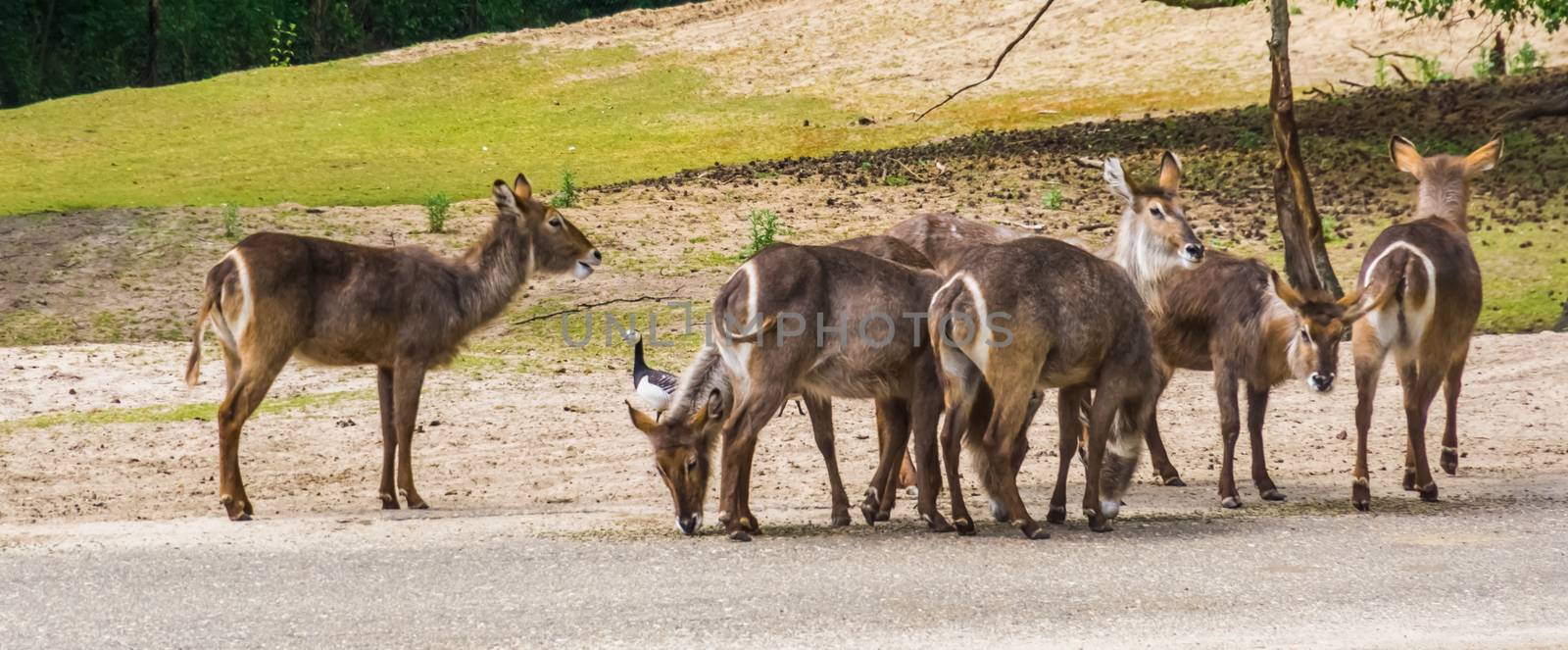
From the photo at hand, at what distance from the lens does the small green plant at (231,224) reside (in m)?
18.6

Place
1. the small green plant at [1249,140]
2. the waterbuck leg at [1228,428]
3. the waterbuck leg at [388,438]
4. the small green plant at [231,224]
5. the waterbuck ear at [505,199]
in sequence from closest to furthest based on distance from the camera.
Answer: the waterbuck leg at [1228,428], the waterbuck leg at [388,438], the waterbuck ear at [505,199], the small green plant at [231,224], the small green plant at [1249,140]

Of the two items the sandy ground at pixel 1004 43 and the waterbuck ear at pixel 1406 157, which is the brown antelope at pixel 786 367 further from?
the sandy ground at pixel 1004 43

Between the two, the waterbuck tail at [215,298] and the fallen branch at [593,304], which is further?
the fallen branch at [593,304]

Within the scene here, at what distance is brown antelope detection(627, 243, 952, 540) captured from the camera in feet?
29.1

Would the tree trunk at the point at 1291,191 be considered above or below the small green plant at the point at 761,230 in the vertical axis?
above

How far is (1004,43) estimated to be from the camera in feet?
109

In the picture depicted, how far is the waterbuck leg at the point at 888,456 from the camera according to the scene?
927 centimetres

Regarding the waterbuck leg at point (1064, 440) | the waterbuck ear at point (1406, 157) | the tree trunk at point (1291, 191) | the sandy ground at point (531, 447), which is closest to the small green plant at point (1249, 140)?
the tree trunk at point (1291, 191)

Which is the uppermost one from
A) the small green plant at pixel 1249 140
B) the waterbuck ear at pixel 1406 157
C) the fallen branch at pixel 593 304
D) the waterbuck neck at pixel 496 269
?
the waterbuck ear at pixel 1406 157

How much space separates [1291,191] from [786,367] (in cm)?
803

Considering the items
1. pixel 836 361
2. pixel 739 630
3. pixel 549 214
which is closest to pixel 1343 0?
pixel 549 214

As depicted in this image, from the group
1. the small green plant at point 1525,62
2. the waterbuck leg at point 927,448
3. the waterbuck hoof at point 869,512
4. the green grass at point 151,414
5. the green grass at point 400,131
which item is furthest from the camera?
the small green plant at point 1525,62

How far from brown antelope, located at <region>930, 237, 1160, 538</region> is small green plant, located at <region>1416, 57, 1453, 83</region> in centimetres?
1790

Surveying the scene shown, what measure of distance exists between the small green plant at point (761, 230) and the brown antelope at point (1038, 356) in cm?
807
